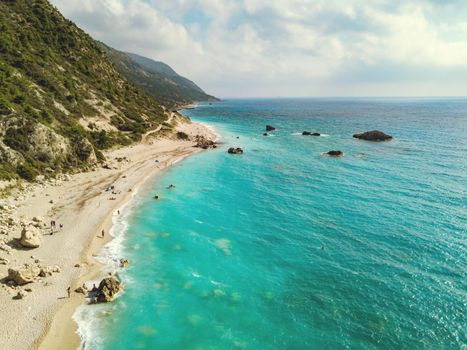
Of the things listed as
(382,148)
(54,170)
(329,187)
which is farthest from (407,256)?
(382,148)

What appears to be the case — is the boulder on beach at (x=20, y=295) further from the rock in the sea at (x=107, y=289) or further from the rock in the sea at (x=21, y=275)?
the rock in the sea at (x=107, y=289)

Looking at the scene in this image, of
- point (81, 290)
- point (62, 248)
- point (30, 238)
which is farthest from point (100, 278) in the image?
point (30, 238)

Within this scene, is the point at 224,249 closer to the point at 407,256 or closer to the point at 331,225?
the point at 331,225

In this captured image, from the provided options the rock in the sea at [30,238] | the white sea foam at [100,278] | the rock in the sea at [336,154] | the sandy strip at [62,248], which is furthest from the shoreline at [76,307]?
the rock in the sea at [336,154]

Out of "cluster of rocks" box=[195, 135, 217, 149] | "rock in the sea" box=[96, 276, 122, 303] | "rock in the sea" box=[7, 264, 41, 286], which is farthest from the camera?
"cluster of rocks" box=[195, 135, 217, 149]

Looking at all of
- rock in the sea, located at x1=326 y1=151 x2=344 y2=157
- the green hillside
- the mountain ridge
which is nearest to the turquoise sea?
rock in the sea, located at x1=326 y1=151 x2=344 y2=157

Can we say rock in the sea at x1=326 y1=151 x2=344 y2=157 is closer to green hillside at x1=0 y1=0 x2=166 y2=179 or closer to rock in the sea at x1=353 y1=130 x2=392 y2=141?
rock in the sea at x1=353 y1=130 x2=392 y2=141
